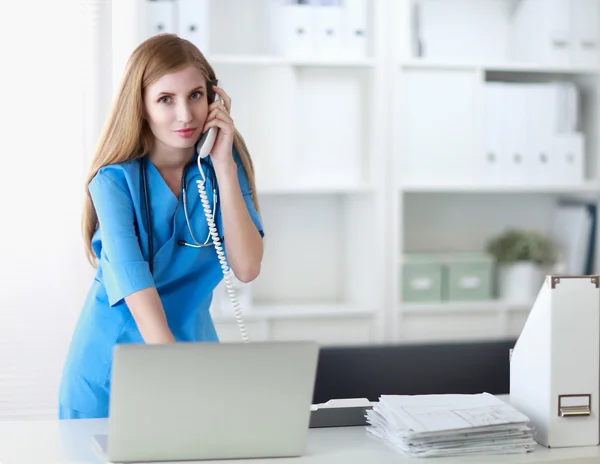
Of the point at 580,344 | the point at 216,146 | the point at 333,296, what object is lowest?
the point at 333,296

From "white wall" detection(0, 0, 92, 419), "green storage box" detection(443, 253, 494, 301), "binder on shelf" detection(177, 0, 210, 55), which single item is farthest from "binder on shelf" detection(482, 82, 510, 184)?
"white wall" detection(0, 0, 92, 419)

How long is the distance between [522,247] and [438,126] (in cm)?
63

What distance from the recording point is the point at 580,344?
1492 millimetres

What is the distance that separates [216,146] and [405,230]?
2039 mm

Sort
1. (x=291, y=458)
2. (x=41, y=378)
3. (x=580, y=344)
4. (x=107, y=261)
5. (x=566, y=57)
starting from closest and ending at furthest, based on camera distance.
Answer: (x=291, y=458)
(x=580, y=344)
(x=107, y=261)
(x=41, y=378)
(x=566, y=57)

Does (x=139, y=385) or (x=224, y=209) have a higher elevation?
(x=224, y=209)

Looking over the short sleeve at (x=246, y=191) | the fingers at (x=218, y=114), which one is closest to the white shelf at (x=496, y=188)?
the short sleeve at (x=246, y=191)

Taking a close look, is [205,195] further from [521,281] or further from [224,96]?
[521,281]

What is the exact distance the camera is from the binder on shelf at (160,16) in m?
3.23

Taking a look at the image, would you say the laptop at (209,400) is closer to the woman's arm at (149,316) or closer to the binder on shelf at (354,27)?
the woman's arm at (149,316)

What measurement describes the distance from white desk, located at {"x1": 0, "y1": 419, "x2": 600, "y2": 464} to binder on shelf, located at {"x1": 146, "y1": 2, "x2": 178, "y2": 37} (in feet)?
6.45

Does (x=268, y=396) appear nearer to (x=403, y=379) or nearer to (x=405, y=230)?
(x=403, y=379)

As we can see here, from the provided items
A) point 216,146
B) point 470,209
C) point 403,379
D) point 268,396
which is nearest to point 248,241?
point 216,146

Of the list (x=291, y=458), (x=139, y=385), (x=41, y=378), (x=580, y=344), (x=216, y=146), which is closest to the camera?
(x=139, y=385)
